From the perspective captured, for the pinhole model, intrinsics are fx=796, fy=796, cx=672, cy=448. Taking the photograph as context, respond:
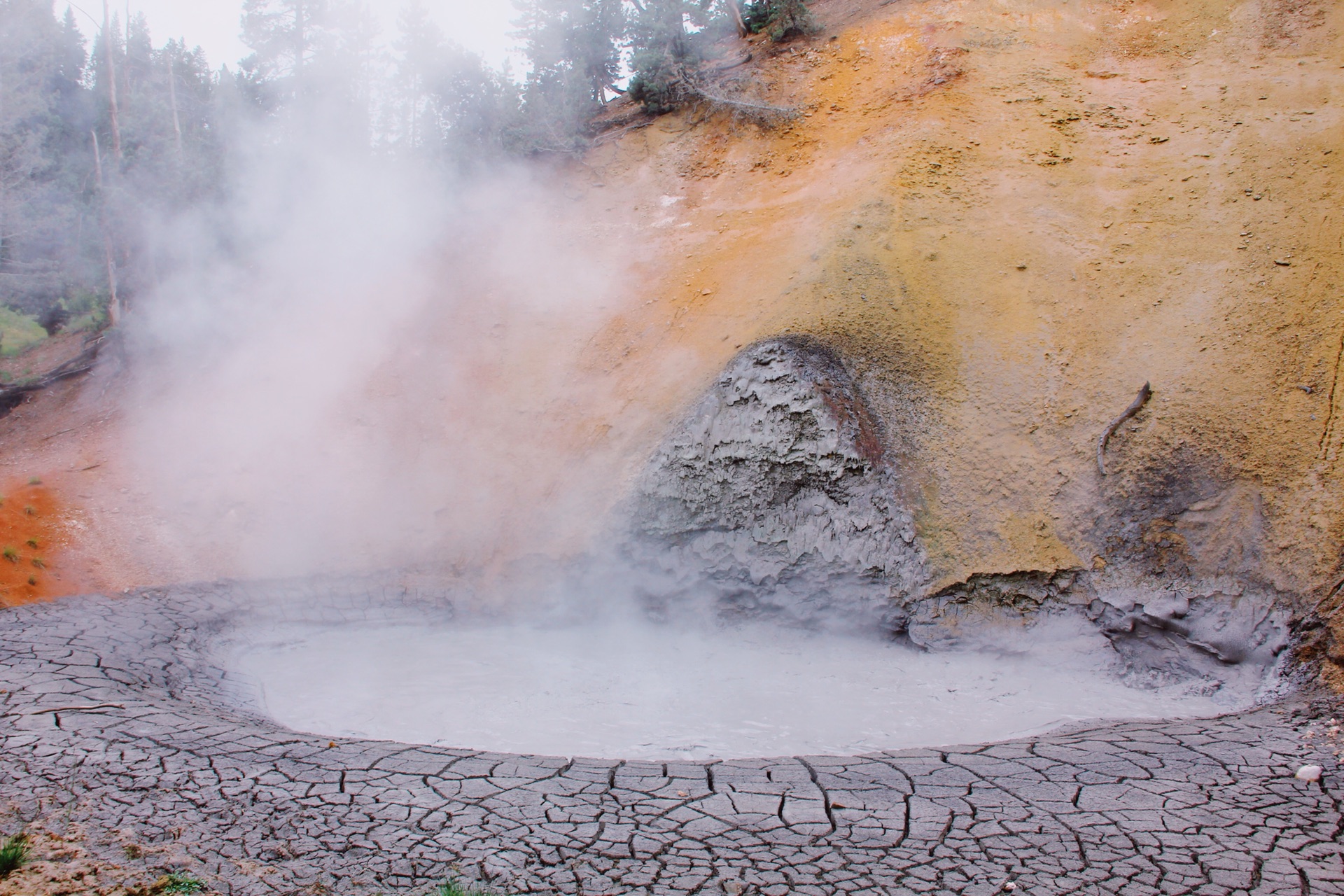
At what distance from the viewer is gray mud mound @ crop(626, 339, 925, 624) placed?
6699mm

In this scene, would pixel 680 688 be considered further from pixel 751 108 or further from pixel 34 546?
pixel 751 108

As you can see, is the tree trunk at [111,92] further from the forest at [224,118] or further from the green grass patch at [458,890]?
the green grass patch at [458,890]

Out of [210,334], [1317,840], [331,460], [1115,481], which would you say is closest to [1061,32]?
[1115,481]

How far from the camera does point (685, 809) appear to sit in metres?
3.39

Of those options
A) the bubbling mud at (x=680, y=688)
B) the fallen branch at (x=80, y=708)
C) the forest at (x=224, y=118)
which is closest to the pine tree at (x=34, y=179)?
the forest at (x=224, y=118)

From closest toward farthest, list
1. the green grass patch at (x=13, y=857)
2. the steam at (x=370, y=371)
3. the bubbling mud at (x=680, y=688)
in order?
the green grass patch at (x=13, y=857) → the bubbling mud at (x=680, y=688) → the steam at (x=370, y=371)

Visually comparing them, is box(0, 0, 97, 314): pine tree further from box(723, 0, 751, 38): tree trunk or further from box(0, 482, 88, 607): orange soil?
box(723, 0, 751, 38): tree trunk

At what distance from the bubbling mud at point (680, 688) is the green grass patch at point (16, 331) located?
9.39m

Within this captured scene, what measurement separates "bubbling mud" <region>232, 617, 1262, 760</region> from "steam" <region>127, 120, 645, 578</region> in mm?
1251

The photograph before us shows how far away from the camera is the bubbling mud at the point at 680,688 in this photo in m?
4.90

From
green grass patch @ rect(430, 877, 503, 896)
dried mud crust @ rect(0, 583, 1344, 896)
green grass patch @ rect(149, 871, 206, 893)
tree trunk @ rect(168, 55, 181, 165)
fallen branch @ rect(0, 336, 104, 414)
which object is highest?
tree trunk @ rect(168, 55, 181, 165)

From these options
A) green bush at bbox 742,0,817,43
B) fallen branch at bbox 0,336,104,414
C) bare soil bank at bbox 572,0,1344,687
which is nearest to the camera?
bare soil bank at bbox 572,0,1344,687

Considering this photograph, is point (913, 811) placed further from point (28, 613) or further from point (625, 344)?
point (28, 613)

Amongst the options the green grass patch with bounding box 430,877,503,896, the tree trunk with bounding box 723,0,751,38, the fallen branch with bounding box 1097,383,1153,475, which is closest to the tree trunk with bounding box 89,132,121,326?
the tree trunk with bounding box 723,0,751,38
